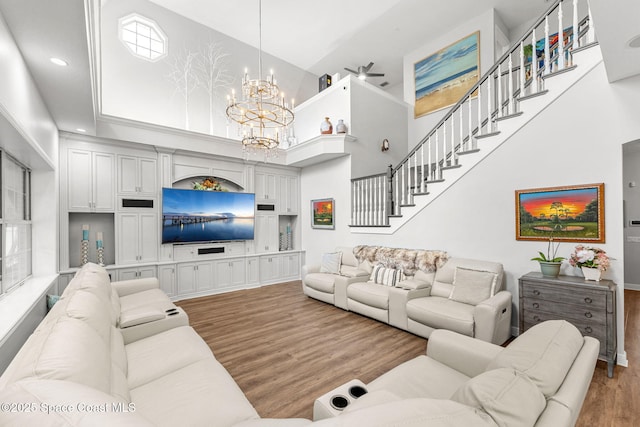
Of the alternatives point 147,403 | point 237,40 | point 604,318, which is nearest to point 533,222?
point 604,318

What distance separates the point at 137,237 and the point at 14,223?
184cm

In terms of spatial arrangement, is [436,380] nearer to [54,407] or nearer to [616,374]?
[54,407]

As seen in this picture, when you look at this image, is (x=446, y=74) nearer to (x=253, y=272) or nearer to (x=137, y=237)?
(x=253, y=272)

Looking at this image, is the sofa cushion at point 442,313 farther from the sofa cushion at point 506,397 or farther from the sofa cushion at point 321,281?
the sofa cushion at point 506,397

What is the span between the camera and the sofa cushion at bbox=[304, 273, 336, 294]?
464 cm

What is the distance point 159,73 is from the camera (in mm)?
5461

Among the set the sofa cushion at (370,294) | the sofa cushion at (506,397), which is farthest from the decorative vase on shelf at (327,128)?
the sofa cushion at (506,397)

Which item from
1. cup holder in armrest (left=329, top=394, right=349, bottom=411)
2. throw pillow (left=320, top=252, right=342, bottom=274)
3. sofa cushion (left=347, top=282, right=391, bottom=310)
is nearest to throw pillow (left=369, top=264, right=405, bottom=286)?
sofa cushion (left=347, top=282, right=391, bottom=310)

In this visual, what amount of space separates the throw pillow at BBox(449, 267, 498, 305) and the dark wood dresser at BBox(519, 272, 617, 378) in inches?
12.4

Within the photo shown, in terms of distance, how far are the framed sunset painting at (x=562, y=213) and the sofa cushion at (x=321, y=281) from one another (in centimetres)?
276

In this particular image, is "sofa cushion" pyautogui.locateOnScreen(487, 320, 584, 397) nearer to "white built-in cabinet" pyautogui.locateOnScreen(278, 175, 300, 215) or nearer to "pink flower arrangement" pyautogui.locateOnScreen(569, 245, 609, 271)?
"pink flower arrangement" pyautogui.locateOnScreen(569, 245, 609, 271)

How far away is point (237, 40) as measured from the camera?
20.7 ft

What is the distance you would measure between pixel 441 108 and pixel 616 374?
5.37m

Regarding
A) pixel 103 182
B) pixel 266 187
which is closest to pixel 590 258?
pixel 266 187
